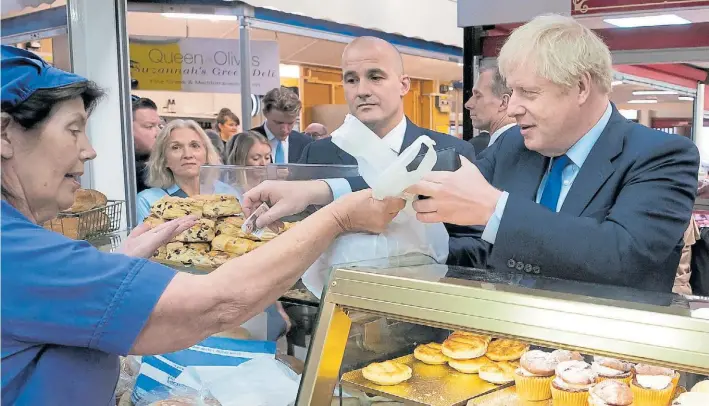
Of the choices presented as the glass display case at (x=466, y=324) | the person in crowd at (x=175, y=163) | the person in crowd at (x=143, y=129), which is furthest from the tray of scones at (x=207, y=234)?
the person in crowd at (x=143, y=129)

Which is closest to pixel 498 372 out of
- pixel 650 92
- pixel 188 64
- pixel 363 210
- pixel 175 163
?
pixel 363 210

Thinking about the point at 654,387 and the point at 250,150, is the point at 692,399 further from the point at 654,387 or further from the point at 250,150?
the point at 250,150

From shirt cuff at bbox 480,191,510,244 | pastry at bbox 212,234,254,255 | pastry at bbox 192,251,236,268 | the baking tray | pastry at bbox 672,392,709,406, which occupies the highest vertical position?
shirt cuff at bbox 480,191,510,244

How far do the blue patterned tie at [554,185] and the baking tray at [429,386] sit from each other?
1.71 feet

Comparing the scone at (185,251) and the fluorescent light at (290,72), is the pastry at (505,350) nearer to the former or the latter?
the scone at (185,251)

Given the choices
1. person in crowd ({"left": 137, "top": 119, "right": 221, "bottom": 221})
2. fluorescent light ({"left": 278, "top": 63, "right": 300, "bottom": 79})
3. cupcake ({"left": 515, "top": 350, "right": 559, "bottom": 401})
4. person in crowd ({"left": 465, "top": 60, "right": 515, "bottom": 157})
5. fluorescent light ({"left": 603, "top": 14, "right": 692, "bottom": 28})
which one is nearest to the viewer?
cupcake ({"left": 515, "top": 350, "right": 559, "bottom": 401})

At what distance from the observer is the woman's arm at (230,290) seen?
1256 mm

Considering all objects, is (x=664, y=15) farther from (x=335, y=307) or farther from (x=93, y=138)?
(x=335, y=307)

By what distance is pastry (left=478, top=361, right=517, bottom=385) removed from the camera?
1.77 meters

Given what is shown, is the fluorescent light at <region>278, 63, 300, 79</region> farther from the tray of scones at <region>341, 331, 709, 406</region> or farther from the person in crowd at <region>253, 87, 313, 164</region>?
the tray of scones at <region>341, 331, 709, 406</region>

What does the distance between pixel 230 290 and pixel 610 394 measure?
891 millimetres

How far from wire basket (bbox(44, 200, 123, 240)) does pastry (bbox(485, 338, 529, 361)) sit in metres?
1.71

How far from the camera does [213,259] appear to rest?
2.18 m

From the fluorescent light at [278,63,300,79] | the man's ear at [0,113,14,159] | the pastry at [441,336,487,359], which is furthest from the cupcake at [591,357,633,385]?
the fluorescent light at [278,63,300,79]
